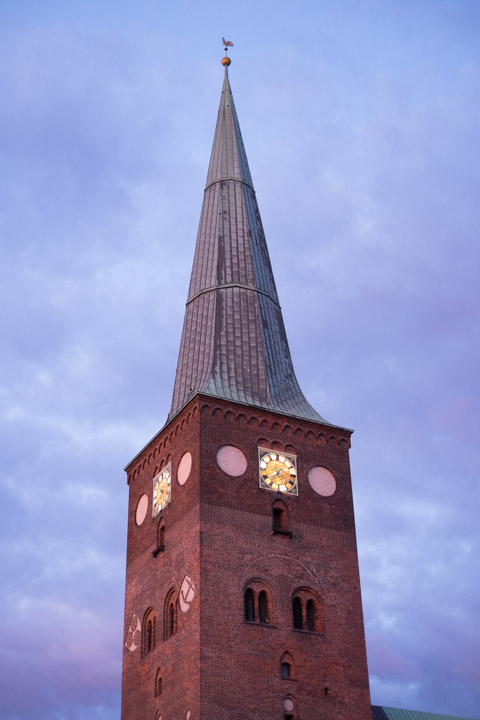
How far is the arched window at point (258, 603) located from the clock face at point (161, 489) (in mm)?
5851

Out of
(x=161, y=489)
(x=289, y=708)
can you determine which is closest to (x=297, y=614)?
(x=289, y=708)

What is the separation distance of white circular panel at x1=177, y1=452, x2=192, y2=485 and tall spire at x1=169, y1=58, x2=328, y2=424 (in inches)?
108

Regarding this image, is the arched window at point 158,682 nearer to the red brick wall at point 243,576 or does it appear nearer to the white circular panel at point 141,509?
the red brick wall at point 243,576

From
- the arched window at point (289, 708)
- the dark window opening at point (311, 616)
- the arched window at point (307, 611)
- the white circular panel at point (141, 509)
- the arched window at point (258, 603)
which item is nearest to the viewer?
the arched window at point (289, 708)

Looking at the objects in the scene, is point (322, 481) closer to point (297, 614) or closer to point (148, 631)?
point (297, 614)

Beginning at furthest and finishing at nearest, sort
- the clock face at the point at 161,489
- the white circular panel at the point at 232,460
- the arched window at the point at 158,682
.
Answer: the clock face at the point at 161,489, the white circular panel at the point at 232,460, the arched window at the point at 158,682

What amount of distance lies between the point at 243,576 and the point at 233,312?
13979 mm

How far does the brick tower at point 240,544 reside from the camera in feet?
137

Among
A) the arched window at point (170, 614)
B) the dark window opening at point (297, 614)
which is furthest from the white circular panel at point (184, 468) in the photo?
the dark window opening at point (297, 614)


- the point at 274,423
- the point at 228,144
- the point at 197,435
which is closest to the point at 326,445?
the point at 274,423

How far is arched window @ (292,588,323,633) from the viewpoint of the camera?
43.9m

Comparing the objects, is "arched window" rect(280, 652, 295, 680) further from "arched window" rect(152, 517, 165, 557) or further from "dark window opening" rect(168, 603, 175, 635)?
"arched window" rect(152, 517, 165, 557)

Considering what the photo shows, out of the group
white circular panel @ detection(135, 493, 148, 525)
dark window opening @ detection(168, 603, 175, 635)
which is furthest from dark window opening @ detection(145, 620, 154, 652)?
white circular panel @ detection(135, 493, 148, 525)

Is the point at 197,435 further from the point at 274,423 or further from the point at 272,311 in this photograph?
the point at 272,311
